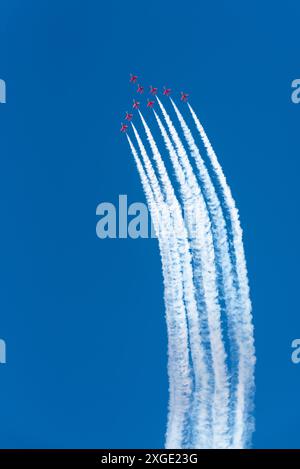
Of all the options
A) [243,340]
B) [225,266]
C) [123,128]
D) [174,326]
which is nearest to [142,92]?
[123,128]

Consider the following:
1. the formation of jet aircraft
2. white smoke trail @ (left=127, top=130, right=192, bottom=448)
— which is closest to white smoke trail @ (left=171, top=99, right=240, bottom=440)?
white smoke trail @ (left=127, top=130, right=192, bottom=448)

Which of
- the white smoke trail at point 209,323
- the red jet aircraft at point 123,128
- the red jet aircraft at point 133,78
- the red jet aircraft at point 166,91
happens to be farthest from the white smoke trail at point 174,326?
the red jet aircraft at point 133,78

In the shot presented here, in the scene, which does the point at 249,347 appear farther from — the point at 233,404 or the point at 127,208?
the point at 127,208

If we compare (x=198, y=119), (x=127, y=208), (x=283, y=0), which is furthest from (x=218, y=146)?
(x=283, y=0)

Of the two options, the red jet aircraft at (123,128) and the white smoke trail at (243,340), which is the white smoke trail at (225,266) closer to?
the white smoke trail at (243,340)

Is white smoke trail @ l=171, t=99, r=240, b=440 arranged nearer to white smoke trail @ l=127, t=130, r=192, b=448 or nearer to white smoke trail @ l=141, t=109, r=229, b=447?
white smoke trail @ l=141, t=109, r=229, b=447

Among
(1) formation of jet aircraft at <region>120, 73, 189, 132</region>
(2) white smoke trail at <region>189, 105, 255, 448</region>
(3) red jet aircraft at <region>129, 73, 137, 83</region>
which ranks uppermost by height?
(3) red jet aircraft at <region>129, 73, 137, 83</region>
